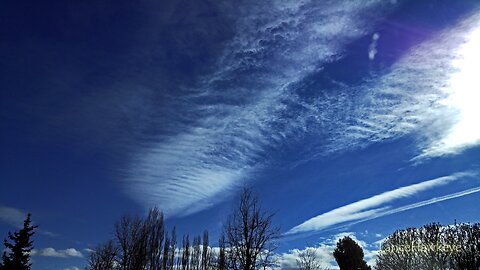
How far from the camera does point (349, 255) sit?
46.5 meters

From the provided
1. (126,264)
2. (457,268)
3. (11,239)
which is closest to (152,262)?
(126,264)

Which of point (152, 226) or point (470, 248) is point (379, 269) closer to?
point (470, 248)

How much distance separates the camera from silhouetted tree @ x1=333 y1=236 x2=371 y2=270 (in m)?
45.7

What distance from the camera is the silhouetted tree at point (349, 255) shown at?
45.7 meters

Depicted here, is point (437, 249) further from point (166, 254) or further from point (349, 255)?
point (166, 254)

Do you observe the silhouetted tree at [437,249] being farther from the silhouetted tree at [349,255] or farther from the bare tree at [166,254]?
the bare tree at [166,254]

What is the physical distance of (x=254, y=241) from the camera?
19750 mm

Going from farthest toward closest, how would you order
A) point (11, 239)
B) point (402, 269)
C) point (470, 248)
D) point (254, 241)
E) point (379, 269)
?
point (379, 269), point (402, 269), point (470, 248), point (11, 239), point (254, 241)

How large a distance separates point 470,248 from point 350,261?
1406 cm

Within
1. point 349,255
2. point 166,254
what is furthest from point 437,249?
point 166,254

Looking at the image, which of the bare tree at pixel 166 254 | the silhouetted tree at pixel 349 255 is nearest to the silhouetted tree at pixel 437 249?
the silhouetted tree at pixel 349 255

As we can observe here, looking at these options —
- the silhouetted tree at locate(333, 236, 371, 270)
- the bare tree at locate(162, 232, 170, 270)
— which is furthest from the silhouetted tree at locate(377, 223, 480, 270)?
the bare tree at locate(162, 232, 170, 270)

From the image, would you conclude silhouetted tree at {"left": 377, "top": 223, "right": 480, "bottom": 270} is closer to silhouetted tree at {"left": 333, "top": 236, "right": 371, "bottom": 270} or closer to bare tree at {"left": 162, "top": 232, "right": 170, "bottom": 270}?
silhouetted tree at {"left": 333, "top": 236, "right": 371, "bottom": 270}

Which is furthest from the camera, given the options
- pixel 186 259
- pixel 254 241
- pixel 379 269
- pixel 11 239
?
pixel 186 259
